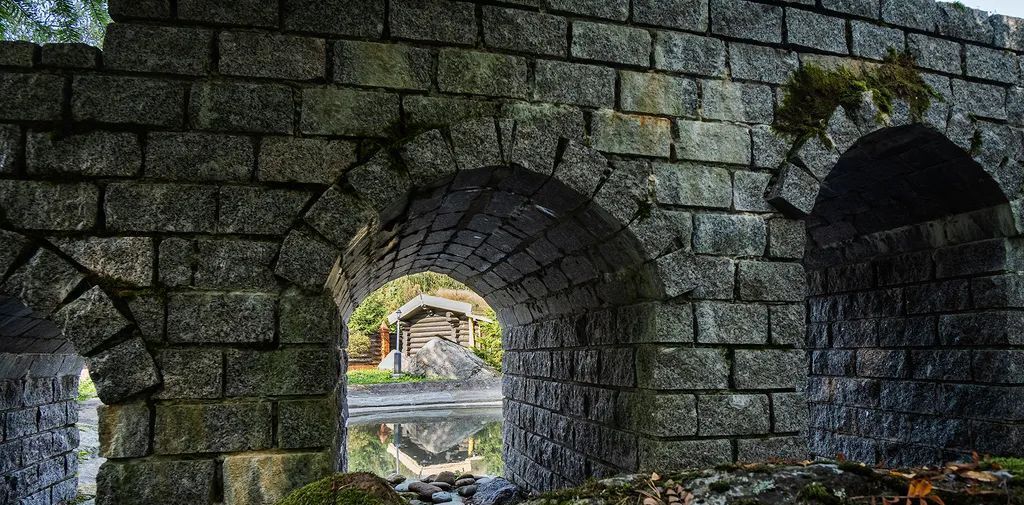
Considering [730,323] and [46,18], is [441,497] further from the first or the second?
[46,18]

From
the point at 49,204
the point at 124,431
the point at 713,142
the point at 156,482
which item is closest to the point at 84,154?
the point at 49,204

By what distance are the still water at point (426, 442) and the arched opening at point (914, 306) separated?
4.22 metres

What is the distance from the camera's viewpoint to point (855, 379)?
6.75 metres

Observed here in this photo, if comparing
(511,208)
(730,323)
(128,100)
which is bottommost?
(730,323)

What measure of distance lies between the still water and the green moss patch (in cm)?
594

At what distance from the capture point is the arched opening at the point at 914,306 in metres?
5.21

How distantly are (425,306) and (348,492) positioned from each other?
24272mm

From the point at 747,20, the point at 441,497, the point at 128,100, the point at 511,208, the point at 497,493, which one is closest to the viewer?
the point at 128,100

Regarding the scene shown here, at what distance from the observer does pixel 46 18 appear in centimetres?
557

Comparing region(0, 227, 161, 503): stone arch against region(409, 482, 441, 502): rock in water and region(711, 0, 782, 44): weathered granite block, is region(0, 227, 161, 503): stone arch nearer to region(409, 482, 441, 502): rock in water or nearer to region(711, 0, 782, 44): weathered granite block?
region(711, 0, 782, 44): weathered granite block

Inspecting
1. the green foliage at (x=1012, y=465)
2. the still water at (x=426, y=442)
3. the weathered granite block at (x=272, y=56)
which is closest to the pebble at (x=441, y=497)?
the still water at (x=426, y=442)

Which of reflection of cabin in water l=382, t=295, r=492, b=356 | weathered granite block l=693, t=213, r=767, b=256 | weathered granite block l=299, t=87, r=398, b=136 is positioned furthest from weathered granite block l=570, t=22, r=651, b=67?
reflection of cabin in water l=382, t=295, r=492, b=356

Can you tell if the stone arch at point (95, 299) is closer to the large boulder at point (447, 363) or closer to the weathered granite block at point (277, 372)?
the weathered granite block at point (277, 372)

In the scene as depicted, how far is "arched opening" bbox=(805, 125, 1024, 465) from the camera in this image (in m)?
5.21
